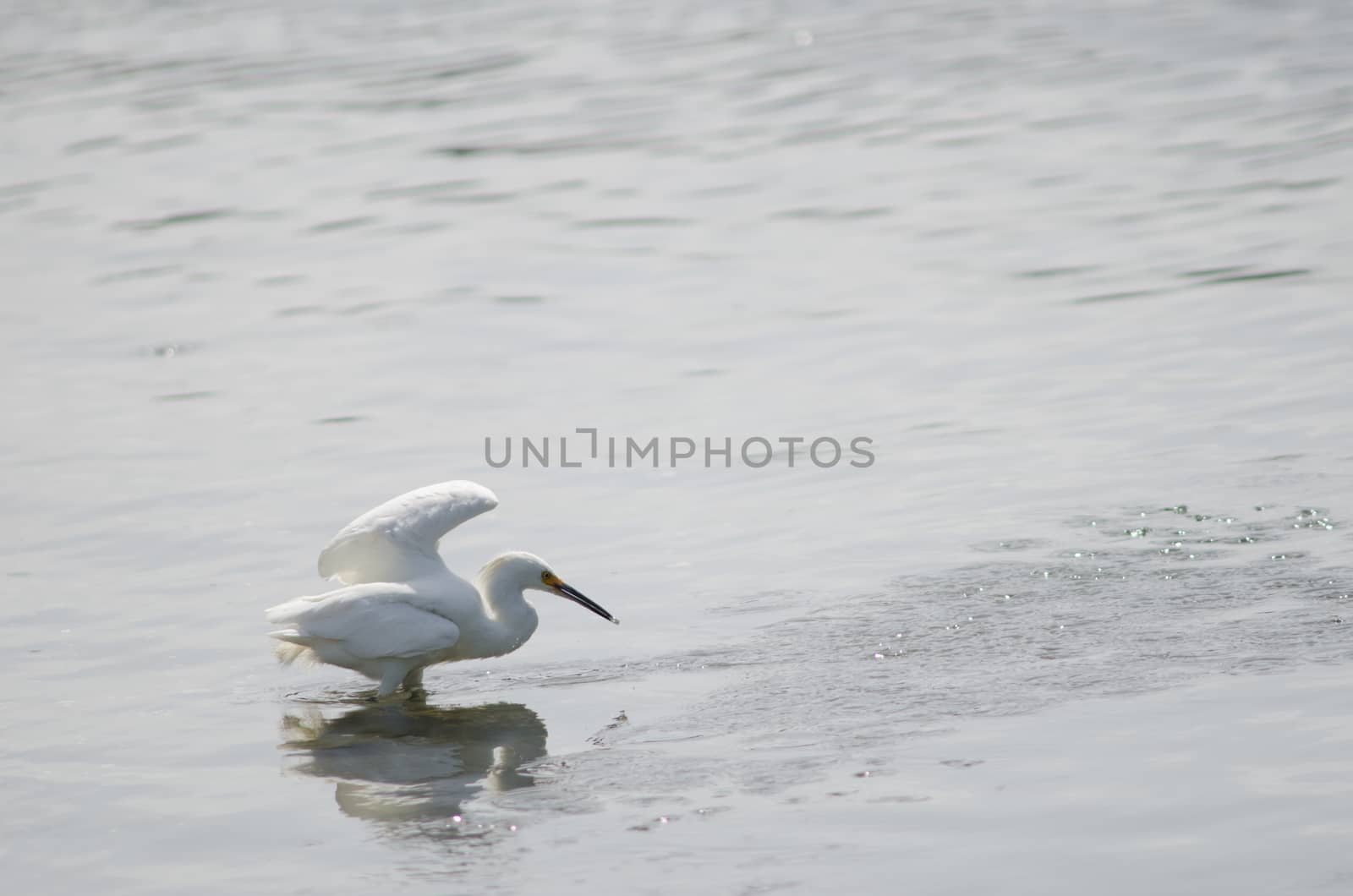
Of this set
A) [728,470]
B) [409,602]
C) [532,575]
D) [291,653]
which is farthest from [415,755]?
[728,470]

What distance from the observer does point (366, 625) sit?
25.2ft

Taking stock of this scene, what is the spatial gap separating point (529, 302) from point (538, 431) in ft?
11.2

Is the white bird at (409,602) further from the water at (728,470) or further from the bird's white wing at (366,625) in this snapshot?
the water at (728,470)

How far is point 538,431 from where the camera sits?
11758 millimetres

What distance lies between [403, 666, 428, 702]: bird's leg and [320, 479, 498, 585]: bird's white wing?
0.41m

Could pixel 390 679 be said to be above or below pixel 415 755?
above

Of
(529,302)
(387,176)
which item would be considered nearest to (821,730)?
(529,302)

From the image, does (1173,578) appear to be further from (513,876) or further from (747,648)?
(513,876)

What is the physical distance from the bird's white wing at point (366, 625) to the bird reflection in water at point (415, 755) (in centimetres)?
33

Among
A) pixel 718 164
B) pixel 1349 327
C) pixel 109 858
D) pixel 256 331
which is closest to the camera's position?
pixel 109 858

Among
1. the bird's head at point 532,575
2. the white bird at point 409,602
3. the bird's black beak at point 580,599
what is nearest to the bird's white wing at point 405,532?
the white bird at point 409,602

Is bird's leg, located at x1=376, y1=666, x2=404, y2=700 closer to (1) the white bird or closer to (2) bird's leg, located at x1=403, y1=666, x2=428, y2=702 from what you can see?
(1) the white bird

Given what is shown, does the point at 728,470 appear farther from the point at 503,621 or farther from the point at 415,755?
the point at 415,755

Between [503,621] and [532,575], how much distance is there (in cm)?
30
